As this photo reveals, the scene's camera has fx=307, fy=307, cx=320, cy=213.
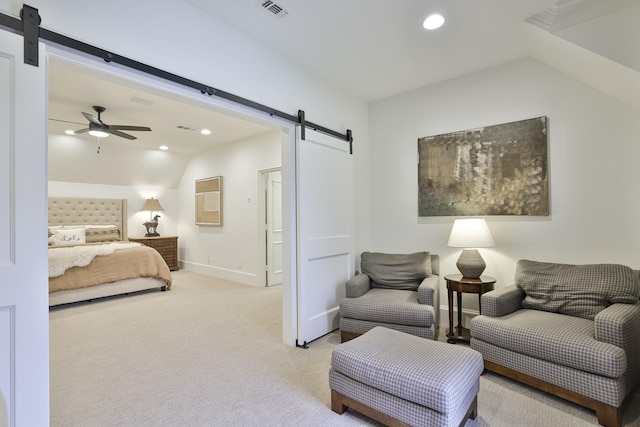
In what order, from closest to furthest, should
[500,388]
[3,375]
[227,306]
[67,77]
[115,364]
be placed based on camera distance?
[3,375] < [500,388] < [115,364] < [67,77] < [227,306]

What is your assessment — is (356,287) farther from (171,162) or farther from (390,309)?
(171,162)

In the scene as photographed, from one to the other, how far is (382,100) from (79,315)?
15.2ft

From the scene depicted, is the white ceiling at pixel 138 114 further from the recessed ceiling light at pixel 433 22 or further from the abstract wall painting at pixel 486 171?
the abstract wall painting at pixel 486 171

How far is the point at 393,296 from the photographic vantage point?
2883mm

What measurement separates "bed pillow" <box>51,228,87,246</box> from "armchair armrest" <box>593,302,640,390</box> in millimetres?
6755

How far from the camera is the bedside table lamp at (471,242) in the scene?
9.00 feet

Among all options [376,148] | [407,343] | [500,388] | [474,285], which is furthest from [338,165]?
[500,388]

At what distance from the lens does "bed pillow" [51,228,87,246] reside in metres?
5.20

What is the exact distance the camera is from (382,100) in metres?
3.80

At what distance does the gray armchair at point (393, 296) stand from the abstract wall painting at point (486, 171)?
2.17 ft

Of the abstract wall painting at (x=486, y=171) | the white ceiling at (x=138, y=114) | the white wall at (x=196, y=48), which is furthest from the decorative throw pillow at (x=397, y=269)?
the white ceiling at (x=138, y=114)

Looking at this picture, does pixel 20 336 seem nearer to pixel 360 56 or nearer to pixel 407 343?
pixel 407 343

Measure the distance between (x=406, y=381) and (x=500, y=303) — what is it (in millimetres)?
1188

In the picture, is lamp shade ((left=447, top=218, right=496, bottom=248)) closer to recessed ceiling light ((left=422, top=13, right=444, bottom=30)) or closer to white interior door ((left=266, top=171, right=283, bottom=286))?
recessed ceiling light ((left=422, top=13, right=444, bottom=30))
